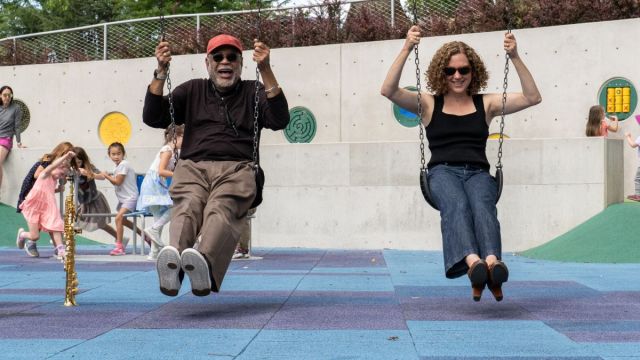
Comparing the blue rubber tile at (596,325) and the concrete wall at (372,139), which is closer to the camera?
the blue rubber tile at (596,325)

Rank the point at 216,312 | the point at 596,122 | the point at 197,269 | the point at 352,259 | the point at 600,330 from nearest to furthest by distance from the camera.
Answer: the point at 600,330, the point at 197,269, the point at 216,312, the point at 352,259, the point at 596,122

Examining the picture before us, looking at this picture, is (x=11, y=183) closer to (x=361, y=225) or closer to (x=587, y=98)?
(x=361, y=225)

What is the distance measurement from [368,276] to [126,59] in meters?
12.3

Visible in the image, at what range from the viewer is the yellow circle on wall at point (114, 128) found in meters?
20.6

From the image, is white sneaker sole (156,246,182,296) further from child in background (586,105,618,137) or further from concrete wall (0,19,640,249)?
child in background (586,105,618,137)

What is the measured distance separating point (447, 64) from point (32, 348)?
3505 millimetres

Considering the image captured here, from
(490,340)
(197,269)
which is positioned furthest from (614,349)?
(197,269)

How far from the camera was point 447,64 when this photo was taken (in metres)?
7.05

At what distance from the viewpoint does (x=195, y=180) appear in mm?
6738

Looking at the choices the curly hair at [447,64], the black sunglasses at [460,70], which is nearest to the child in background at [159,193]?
the curly hair at [447,64]

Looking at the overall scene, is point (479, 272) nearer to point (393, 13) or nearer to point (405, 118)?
point (405, 118)

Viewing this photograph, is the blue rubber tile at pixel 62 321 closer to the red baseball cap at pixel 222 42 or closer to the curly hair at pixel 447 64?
the red baseball cap at pixel 222 42

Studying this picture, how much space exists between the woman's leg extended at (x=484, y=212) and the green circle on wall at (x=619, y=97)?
34.5 ft

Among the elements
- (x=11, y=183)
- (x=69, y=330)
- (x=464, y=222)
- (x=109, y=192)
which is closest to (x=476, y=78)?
(x=464, y=222)
